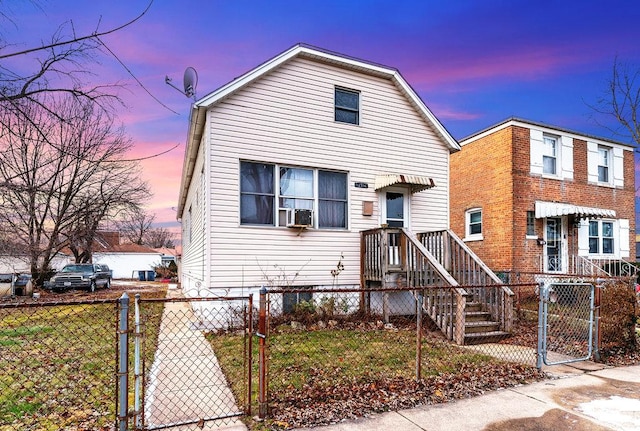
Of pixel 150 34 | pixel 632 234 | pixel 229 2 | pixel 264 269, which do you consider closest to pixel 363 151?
pixel 264 269

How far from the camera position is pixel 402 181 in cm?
1009

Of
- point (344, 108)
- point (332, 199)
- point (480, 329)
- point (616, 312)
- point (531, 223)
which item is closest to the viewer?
point (616, 312)

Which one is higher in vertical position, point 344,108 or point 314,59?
point 314,59

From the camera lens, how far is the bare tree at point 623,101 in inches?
524

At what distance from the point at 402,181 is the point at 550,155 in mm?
7965

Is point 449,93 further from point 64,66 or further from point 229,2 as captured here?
point 64,66

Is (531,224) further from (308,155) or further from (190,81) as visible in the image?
(190,81)

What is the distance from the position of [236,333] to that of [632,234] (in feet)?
55.7

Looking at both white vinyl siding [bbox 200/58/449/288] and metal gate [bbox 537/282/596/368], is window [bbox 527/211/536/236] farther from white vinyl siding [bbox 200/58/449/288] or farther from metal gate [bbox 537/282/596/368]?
metal gate [bbox 537/282/596/368]

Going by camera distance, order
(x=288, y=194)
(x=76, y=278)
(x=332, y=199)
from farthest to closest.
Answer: (x=76, y=278) → (x=332, y=199) → (x=288, y=194)

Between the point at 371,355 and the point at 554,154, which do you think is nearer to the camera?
the point at 371,355

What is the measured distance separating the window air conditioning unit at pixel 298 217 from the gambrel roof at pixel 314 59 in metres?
3.12

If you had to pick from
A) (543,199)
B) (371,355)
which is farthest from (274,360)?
(543,199)

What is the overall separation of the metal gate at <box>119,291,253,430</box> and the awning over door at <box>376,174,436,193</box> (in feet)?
16.4
